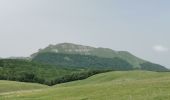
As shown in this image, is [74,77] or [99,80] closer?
[99,80]

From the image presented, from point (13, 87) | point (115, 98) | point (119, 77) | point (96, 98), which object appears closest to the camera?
point (115, 98)

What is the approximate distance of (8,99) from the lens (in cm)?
5916

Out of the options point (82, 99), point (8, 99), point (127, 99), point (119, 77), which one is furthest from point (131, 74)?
point (127, 99)

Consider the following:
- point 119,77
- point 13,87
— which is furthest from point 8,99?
point 119,77

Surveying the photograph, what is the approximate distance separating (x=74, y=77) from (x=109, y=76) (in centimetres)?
6915

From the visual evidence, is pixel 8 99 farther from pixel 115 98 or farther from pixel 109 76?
pixel 109 76

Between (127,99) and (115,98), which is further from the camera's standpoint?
(115,98)

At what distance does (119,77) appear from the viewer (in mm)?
116125

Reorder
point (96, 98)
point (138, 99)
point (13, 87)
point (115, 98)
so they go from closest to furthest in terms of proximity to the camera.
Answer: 1. point (138, 99)
2. point (115, 98)
3. point (96, 98)
4. point (13, 87)

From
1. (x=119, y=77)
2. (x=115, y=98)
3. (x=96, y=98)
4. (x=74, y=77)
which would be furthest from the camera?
(x=74, y=77)

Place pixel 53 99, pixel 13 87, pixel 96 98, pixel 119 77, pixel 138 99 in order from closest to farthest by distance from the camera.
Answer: pixel 138 99, pixel 96 98, pixel 53 99, pixel 13 87, pixel 119 77

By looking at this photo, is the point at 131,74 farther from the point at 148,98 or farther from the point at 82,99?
the point at 148,98

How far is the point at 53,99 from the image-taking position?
176 feet

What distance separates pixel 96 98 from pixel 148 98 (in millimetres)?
9547
